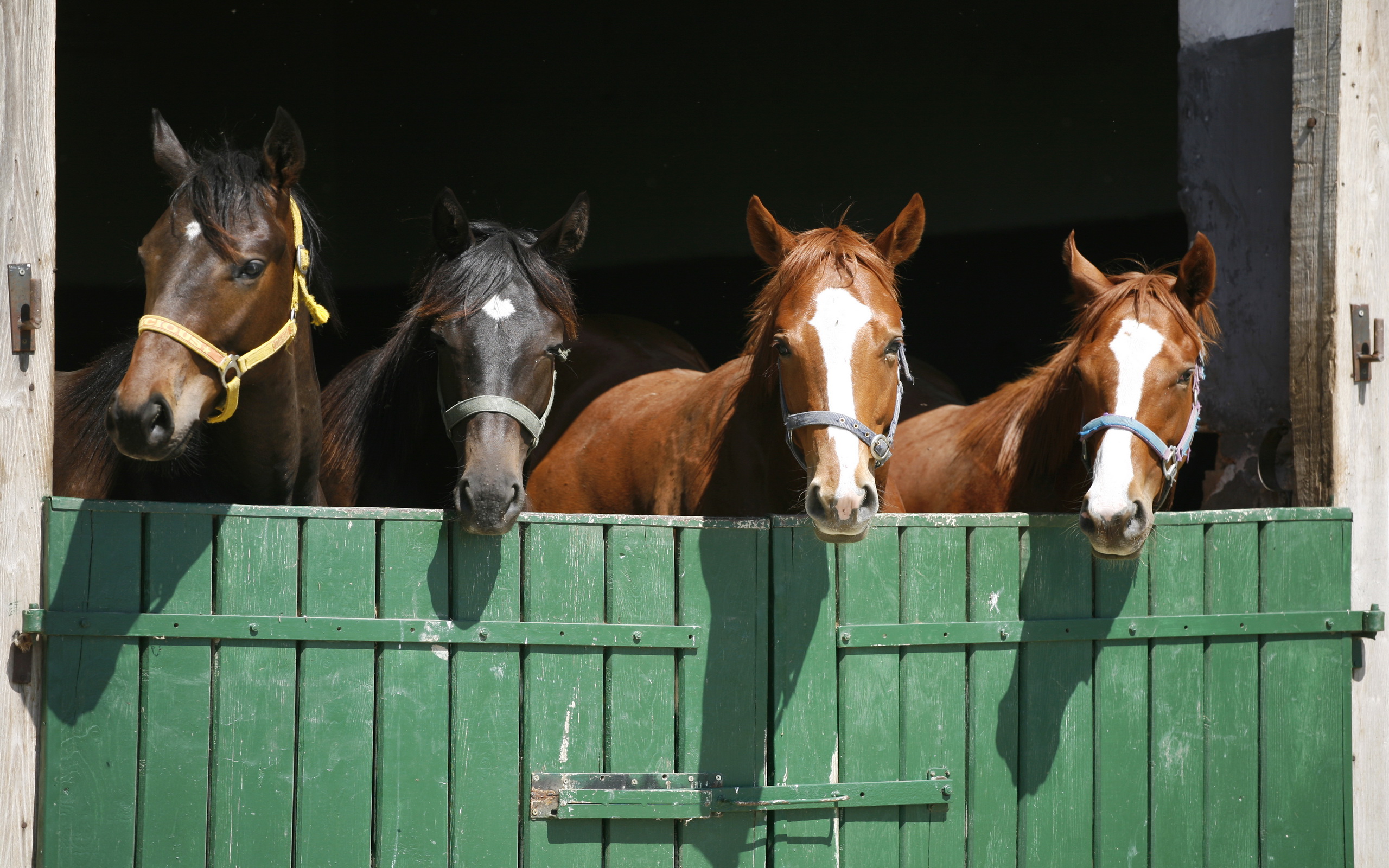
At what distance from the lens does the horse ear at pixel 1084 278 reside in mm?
3080

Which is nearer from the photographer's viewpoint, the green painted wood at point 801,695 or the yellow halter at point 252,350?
the yellow halter at point 252,350

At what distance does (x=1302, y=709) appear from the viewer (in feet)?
9.34

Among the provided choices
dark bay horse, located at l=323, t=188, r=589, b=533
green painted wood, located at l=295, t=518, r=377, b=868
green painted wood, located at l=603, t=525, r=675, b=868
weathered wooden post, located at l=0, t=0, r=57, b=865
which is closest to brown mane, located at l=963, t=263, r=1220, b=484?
green painted wood, located at l=603, t=525, r=675, b=868

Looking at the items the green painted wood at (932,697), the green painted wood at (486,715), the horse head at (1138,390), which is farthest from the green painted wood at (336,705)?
the horse head at (1138,390)

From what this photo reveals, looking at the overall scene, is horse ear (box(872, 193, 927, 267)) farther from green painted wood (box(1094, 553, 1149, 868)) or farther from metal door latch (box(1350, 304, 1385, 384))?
metal door latch (box(1350, 304, 1385, 384))

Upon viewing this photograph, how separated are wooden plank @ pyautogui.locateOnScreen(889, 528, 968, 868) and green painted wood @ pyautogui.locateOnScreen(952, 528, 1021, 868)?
1.1 inches

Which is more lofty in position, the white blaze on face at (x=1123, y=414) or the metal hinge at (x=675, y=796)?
the white blaze on face at (x=1123, y=414)

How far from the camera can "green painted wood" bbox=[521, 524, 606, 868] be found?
251cm

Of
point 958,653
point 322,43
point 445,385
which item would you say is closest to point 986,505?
point 958,653

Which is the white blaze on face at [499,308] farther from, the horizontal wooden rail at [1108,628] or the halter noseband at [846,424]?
the horizontal wooden rail at [1108,628]

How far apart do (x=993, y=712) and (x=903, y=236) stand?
4.20ft

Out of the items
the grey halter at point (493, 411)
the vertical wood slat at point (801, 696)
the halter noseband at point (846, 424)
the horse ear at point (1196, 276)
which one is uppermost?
the horse ear at point (1196, 276)

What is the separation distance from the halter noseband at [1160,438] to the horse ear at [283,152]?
6.73 feet

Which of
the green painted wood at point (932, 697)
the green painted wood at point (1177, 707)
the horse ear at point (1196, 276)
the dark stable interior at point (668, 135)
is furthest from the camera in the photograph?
the dark stable interior at point (668, 135)
